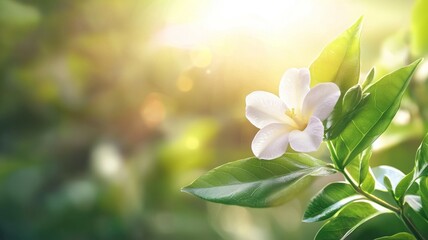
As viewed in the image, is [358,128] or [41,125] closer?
[358,128]

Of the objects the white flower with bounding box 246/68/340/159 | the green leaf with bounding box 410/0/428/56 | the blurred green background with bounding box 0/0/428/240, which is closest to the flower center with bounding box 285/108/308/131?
the white flower with bounding box 246/68/340/159

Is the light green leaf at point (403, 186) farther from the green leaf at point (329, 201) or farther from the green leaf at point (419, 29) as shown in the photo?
the green leaf at point (419, 29)

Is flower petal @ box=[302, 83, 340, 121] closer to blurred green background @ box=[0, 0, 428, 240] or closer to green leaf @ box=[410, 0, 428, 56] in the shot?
green leaf @ box=[410, 0, 428, 56]

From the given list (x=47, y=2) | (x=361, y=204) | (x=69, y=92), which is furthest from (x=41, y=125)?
(x=361, y=204)

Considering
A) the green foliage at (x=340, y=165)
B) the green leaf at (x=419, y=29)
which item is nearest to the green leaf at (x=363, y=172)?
the green foliage at (x=340, y=165)

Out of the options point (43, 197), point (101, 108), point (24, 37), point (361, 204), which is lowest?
point (361, 204)

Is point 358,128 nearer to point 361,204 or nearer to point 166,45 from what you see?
point 361,204

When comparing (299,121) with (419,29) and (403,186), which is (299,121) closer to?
(403,186)
